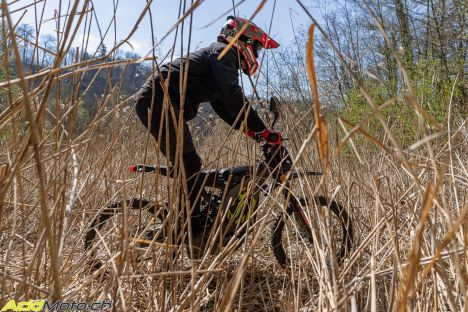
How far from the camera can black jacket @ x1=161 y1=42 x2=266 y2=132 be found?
166 centimetres

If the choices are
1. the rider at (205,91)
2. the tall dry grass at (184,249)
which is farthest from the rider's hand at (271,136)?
the tall dry grass at (184,249)

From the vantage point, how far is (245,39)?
1.79 meters

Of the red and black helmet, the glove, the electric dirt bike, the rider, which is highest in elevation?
the red and black helmet

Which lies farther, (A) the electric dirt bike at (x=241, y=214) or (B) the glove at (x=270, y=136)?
(B) the glove at (x=270, y=136)

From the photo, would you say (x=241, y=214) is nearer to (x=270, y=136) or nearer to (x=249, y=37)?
(x=270, y=136)

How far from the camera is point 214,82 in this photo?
5.82 ft

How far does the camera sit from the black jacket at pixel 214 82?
166cm

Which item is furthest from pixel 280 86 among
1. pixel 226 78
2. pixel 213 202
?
pixel 213 202

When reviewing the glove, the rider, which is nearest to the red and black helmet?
the rider

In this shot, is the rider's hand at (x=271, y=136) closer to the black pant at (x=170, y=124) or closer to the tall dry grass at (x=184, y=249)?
the black pant at (x=170, y=124)

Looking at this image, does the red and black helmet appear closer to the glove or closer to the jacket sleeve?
the jacket sleeve

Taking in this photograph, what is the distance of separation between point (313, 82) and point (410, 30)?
7634mm

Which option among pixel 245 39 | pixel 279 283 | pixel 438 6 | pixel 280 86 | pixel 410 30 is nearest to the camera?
pixel 280 86

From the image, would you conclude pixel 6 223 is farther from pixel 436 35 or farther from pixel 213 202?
pixel 436 35
